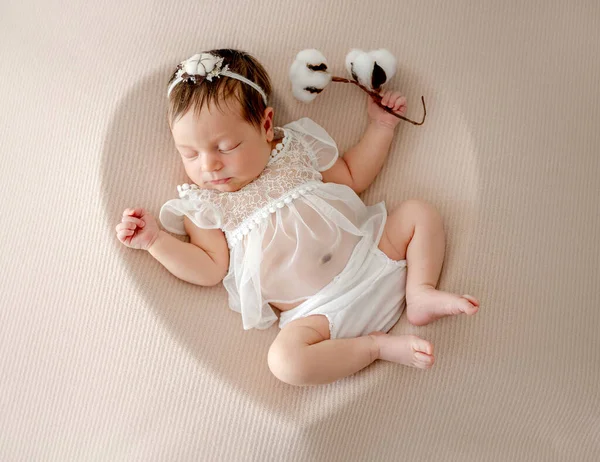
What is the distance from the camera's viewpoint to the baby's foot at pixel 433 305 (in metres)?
1.24

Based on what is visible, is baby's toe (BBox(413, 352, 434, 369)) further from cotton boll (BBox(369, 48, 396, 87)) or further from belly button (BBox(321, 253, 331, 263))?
cotton boll (BBox(369, 48, 396, 87))

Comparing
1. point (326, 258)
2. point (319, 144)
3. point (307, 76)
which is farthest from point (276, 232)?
point (307, 76)

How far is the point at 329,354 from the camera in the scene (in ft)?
4.22

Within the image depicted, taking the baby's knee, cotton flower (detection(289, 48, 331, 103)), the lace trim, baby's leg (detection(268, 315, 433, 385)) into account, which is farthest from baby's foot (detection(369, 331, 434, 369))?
cotton flower (detection(289, 48, 331, 103))

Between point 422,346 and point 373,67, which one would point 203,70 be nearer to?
point 373,67

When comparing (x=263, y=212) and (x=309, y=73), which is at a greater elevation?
(x=309, y=73)

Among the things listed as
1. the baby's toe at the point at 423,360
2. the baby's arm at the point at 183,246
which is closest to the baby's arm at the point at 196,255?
the baby's arm at the point at 183,246

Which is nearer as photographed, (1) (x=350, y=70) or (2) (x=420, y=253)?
(2) (x=420, y=253)

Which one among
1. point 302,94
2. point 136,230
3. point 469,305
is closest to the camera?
point 469,305

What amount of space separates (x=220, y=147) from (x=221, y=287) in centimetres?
32

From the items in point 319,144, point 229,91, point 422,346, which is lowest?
point 422,346

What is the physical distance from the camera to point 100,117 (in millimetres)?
1421

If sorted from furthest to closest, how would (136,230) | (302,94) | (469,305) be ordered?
(302,94) → (136,230) → (469,305)

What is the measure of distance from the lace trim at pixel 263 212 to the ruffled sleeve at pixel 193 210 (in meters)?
0.04
